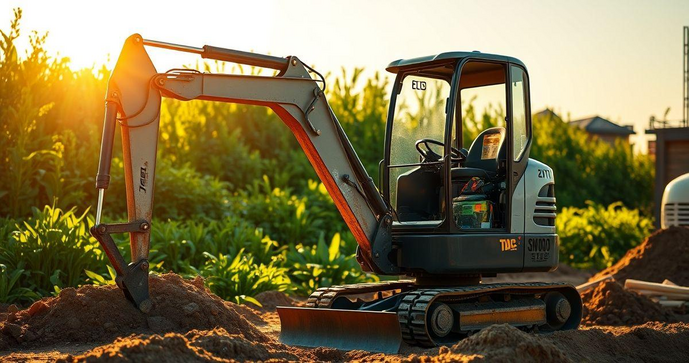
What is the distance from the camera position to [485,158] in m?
9.04

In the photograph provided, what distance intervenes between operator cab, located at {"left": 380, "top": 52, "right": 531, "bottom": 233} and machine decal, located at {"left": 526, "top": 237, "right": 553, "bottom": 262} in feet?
1.40

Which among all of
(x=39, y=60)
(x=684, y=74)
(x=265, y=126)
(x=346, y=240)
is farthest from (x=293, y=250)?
(x=684, y=74)

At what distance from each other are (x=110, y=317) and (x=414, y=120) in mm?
3679

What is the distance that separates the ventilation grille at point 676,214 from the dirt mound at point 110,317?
962 cm

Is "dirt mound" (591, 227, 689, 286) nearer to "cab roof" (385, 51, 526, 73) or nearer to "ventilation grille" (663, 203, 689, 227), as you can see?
"ventilation grille" (663, 203, 689, 227)

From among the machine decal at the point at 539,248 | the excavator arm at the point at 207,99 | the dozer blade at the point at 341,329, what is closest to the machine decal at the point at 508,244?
the machine decal at the point at 539,248

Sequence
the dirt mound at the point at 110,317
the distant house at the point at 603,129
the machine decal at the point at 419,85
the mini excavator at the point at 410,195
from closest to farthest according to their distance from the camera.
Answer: the mini excavator at the point at 410,195 → the dirt mound at the point at 110,317 → the machine decal at the point at 419,85 → the distant house at the point at 603,129

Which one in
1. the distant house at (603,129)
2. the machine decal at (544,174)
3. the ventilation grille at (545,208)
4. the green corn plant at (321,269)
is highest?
the distant house at (603,129)

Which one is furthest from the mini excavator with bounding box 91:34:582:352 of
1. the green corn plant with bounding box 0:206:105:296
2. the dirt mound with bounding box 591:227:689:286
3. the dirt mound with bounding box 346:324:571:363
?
the dirt mound with bounding box 591:227:689:286

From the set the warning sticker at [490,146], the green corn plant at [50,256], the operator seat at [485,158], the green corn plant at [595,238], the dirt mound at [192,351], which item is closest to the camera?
the dirt mound at [192,351]

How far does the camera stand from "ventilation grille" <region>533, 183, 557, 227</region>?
30.0 ft

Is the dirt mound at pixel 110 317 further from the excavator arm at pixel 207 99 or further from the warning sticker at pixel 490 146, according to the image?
the warning sticker at pixel 490 146


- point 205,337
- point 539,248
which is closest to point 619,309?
point 539,248

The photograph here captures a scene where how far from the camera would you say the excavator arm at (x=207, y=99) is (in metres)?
7.36
